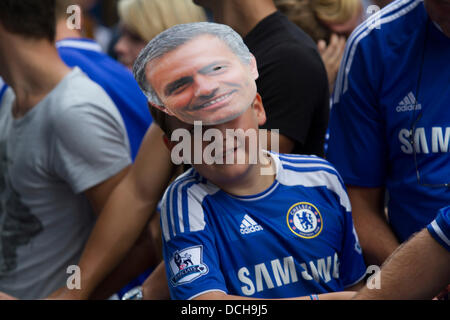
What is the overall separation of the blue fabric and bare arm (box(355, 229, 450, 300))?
3.14ft

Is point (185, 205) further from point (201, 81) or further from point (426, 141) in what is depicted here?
point (426, 141)

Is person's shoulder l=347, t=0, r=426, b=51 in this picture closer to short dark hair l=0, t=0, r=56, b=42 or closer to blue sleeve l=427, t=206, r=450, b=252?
blue sleeve l=427, t=206, r=450, b=252

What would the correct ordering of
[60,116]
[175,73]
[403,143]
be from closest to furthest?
[175,73] < [403,143] < [60,116]

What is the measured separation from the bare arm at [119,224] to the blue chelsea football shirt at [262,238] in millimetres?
271

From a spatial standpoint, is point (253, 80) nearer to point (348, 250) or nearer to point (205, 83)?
point (205, 83)

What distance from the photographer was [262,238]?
1.06 m

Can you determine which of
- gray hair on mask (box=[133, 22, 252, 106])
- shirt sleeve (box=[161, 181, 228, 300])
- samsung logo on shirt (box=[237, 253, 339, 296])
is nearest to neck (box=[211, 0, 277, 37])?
gray hair on mask (box=[133, 22, 252, 106])

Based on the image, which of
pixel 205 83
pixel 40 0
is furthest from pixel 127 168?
pixel 205 83

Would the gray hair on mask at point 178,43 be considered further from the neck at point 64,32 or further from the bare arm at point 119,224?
the neck at point 64,32

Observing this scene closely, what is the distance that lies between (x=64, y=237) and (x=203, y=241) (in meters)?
0.68

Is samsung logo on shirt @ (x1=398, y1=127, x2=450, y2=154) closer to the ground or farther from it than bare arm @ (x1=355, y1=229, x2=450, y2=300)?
farther from it

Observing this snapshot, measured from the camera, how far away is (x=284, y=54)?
1.10 m

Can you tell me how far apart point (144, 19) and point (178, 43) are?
1121mm

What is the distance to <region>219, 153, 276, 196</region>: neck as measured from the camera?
1.07 m
